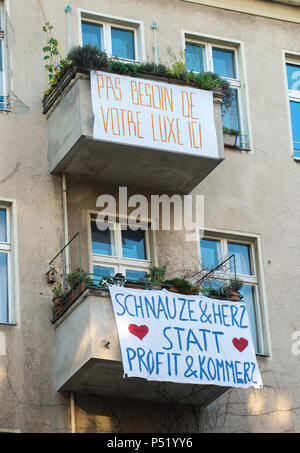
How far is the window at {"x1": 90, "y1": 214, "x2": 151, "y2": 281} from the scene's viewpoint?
Answer: 19.6m

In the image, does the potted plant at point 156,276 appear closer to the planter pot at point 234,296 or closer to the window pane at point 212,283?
the planter pot at point 234,296

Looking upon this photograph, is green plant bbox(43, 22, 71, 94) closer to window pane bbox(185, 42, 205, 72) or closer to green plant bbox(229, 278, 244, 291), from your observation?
window pane bbox(185, 42, 205, 72)

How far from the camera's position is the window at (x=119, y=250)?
64.2 ft

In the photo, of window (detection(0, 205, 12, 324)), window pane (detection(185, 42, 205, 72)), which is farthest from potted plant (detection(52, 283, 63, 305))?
window pane (detection(185, 42, 205, 72))

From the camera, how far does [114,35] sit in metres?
21.4

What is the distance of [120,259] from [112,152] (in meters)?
1.66

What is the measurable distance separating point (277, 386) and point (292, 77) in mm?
5830
